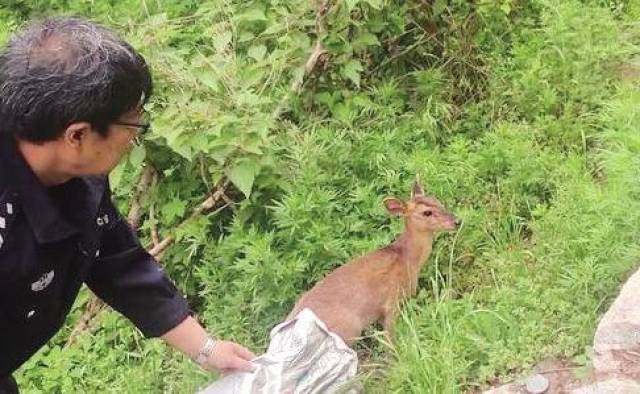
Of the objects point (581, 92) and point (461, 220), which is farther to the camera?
point (581, 92)

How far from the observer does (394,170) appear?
543 cm

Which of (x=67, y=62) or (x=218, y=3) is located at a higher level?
(x=67, y=62)

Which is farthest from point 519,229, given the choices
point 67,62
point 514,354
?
point 67,62

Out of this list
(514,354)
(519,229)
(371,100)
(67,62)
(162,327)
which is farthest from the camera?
(371,100)

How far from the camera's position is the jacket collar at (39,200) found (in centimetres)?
→ 265

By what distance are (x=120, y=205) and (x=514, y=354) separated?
8.80 ft

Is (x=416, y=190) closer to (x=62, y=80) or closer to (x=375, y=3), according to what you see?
(x=375, y=3)

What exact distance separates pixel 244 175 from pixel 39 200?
2475mm

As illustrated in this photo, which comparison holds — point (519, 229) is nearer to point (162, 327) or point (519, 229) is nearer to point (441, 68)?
point (441, 68)

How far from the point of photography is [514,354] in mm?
4004

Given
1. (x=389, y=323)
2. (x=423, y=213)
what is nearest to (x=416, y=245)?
(x=423, y=213)

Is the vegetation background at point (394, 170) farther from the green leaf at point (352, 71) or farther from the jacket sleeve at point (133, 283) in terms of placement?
the jacket sleeve at point (133, 283)

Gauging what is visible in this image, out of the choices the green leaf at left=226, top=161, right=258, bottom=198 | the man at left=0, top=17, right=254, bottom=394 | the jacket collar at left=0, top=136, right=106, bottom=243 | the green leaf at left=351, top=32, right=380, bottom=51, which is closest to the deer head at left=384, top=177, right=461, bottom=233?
the green leaf at left=226, top=161, right=258, bottom=198

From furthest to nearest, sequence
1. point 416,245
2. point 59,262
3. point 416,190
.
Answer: point 416,190, point 416,245, point 59,262
